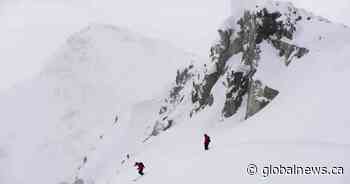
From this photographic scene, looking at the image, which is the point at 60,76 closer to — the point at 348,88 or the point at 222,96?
the point at 222,96

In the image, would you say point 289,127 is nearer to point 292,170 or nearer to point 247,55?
point 292,170

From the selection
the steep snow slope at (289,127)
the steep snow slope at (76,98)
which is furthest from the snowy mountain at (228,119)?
the steep snow slope at (76,98)

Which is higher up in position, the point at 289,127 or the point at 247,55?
the point at 247,55

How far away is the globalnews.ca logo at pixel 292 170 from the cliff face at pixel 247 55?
1923cm

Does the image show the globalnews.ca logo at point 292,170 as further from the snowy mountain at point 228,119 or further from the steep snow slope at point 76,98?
the steep snow slope at point 76,98

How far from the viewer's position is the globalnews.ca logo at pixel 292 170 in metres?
20.5

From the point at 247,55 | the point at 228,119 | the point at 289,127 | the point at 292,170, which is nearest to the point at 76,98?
the point at 247,55

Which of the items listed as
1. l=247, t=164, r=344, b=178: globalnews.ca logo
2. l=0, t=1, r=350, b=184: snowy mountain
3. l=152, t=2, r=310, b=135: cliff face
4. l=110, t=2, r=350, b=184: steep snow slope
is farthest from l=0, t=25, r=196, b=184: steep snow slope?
l=247, t=164, r=344, b=178: globalnews.ca logo

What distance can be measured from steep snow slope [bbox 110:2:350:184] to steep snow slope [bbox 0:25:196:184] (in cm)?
4474

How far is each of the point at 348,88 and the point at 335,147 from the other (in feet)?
Result: 27.3

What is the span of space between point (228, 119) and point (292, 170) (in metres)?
24.9

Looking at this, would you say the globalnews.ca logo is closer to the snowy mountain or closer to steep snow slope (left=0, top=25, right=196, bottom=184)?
the snowy mountain

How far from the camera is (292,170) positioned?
21422mm

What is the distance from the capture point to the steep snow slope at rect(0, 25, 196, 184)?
366ft
